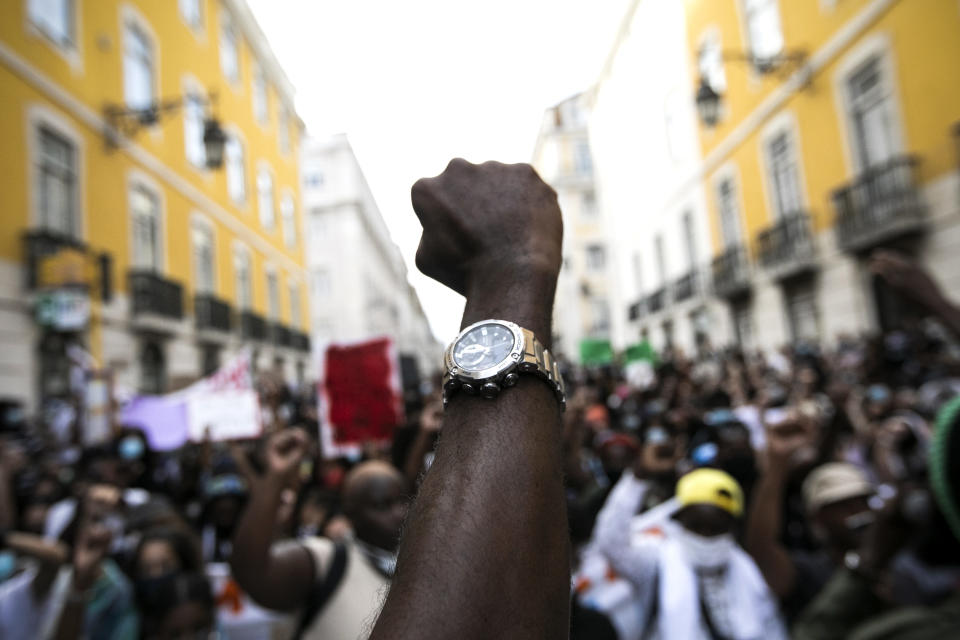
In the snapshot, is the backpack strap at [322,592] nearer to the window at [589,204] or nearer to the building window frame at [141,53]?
the building window frame at [141,53]

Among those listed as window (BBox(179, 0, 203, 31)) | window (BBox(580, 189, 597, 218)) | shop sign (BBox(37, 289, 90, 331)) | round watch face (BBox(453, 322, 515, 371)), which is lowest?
round watch face (BBox(453, 322, 515, 371))

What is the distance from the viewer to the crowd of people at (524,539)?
682 millimetres

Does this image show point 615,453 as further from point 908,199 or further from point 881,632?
point 908,199

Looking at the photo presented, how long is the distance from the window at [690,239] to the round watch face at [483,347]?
2260cm

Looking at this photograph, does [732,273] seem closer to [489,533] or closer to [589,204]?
[489,533]

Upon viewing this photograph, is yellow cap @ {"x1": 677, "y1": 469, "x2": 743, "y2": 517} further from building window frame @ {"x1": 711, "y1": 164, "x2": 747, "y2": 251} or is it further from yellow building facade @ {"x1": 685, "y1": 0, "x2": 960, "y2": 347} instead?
building window frame @ {"x1": 711, "y1": 164, "x2": 747, "y2": 251}

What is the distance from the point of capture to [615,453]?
5.47 metres

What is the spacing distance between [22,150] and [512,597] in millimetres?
12642

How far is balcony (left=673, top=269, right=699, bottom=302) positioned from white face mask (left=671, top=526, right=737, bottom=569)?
62.9 ft

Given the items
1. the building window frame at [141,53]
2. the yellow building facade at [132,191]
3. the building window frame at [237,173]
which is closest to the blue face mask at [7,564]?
the yellow building facade at [132,191]

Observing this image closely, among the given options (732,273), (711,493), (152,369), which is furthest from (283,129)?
(711,493)

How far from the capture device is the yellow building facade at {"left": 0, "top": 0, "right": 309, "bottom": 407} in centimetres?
Result: 1048

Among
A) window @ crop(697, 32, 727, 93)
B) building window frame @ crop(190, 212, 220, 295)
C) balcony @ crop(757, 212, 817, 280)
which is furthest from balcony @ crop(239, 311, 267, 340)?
balcony @ crop(757, 212, 817, 280)

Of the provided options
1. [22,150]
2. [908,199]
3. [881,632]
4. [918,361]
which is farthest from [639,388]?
[22,150]
